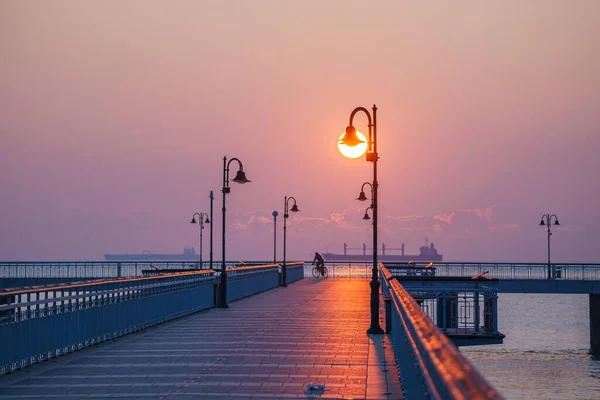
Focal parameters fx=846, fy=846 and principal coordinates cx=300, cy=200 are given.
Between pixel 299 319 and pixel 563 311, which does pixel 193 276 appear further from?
pixel 563 311

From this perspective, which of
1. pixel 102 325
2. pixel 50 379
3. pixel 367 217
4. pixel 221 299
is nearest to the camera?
pixel 50 379

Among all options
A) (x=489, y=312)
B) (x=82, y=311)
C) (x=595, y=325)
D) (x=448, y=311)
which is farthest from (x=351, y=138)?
(x=595, y=325)

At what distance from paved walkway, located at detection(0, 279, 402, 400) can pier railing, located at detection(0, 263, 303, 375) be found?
275mm

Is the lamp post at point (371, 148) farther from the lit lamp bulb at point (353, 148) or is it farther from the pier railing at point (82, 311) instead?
the pier railing at point (82, 311)

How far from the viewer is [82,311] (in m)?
15.7

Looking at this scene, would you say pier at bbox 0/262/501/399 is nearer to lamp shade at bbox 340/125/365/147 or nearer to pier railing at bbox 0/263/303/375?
pier railing at bbox 0/263/303/375

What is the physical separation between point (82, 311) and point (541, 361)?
150 ft

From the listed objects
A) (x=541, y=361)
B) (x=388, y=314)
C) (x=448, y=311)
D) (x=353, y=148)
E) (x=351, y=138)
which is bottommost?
(x=541, y=361)

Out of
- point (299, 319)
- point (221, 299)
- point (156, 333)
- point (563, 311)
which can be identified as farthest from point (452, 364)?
point (563, 311)

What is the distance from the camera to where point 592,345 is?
190ft

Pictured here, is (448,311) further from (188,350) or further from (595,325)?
(595,325)

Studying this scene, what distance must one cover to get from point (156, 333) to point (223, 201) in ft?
34.6

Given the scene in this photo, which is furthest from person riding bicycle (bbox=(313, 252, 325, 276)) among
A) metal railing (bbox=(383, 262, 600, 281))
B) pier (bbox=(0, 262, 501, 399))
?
pier (bbox=(0, 262, 501, 399))

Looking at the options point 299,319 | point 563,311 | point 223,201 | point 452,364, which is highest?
point 223,201
